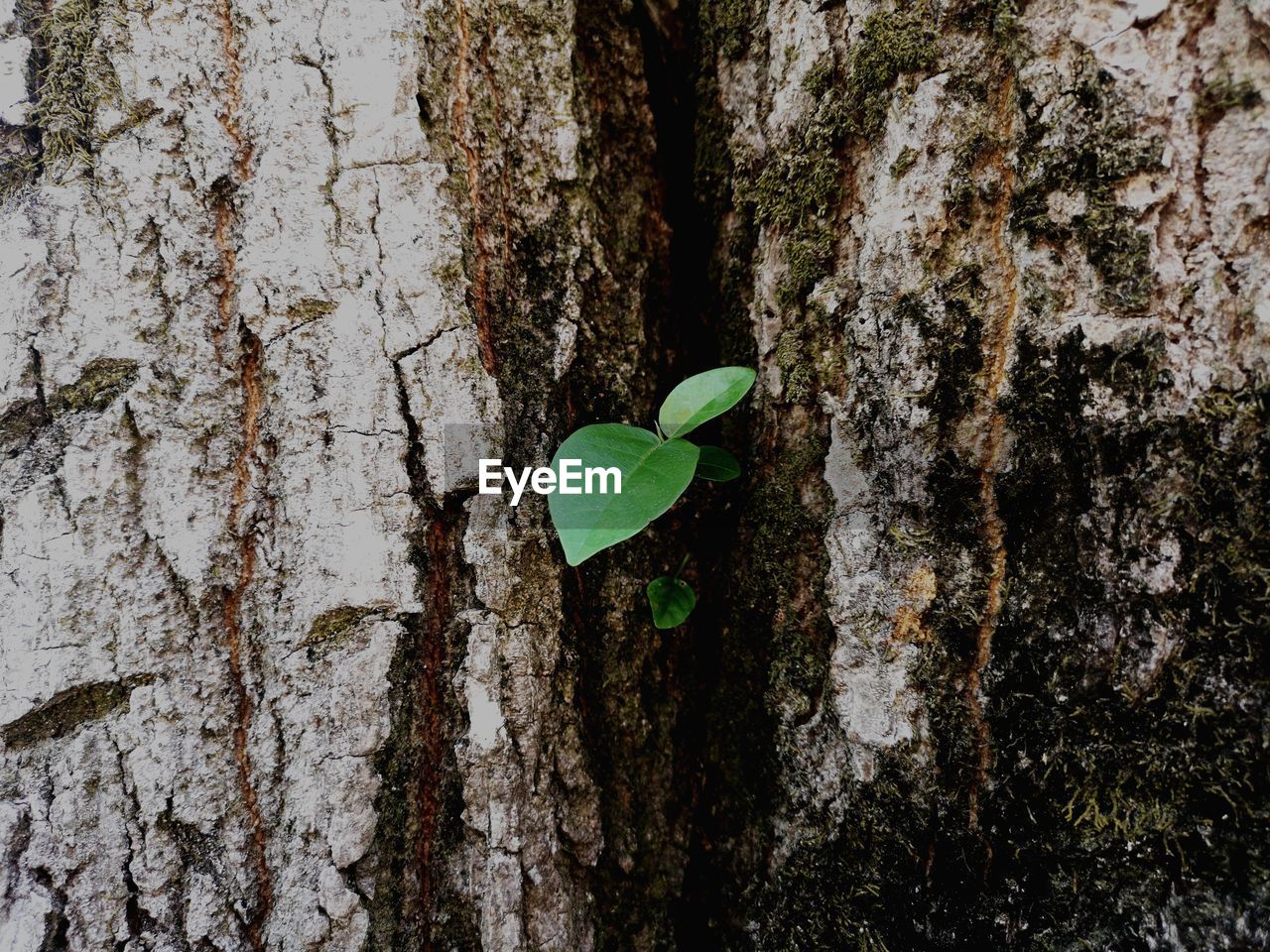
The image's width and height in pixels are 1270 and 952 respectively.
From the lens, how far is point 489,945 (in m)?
0.86

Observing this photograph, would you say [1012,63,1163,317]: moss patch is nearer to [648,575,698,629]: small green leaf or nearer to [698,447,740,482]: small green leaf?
[698,447,740,482]: small green leaf

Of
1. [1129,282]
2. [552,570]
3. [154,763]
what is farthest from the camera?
[552,570]

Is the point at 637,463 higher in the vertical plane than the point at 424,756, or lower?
higher

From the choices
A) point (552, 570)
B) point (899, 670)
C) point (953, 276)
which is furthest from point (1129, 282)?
point (552, 570)

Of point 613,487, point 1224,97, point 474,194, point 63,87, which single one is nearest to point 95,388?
point 63,87

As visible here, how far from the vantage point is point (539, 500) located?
0.90 m

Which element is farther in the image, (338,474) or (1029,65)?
(338,474)

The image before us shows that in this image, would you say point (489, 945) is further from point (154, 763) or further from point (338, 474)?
point (338, 474)

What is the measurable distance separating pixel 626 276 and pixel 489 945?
3.18 feet

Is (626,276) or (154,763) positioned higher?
(626,276)

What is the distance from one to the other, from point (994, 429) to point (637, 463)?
17.2 inches

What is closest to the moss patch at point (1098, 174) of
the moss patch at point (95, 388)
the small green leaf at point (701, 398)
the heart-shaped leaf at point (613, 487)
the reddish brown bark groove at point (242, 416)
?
the small green leaf at point (701, 398)

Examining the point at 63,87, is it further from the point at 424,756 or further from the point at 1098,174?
the point at 1098,174

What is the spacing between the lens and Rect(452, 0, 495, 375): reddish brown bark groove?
0.89 metres
